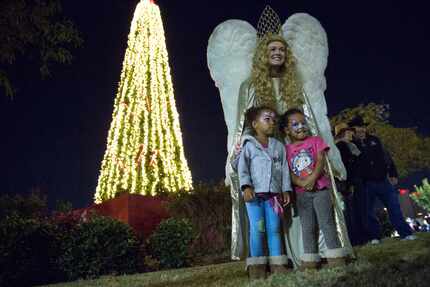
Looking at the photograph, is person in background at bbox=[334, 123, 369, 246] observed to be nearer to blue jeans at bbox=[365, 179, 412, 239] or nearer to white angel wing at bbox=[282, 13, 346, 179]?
blue jeans at bbox=[365, 179, 412, 239]

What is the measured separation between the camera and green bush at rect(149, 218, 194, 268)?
8414 mm

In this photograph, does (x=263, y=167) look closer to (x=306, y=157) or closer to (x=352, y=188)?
(x=306, y=157)

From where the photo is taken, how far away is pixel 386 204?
6.71m

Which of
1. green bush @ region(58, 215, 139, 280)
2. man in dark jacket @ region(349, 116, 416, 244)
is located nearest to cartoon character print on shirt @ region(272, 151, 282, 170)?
man in dark jacket @ region(349, 116, 416, 244)

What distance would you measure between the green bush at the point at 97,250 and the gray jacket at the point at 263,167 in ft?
14.4

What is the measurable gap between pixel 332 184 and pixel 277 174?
22.5 inches

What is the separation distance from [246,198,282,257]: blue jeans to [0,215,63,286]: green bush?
456 cm

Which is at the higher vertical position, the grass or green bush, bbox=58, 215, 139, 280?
green bush, bbox=58, 215, 139, 280

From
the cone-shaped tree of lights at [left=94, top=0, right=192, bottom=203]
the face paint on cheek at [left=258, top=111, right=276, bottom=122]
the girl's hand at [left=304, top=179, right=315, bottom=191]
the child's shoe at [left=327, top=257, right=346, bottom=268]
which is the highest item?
the cone-shaped tree of lights at [left=94, top=0, right=192, bottom=203]

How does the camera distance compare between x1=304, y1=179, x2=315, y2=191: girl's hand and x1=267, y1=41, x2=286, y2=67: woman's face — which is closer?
x1=304, y1=179, x2=315, y2=191: girl's hand

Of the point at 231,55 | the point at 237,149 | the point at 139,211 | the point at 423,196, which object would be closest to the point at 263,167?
the point at 237,149

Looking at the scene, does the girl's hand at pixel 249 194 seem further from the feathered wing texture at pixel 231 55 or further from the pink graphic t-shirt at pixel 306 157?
the feathered wing texture at pixel 231 55

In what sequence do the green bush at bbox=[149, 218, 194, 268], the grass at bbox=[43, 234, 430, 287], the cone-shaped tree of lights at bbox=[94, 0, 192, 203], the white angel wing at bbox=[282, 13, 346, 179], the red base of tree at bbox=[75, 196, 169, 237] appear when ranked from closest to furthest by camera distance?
the grass at bbox=[43, 234, 430, 287]
the white angel wing at bbox=[282, 13, 346, 179]
the green bush at bbox=[149, 218, 194, 268]
the red base of tree at bbox=[75, 196, 169, 237]
the cone-shaped tree of lights at bbox=[94, 0, 192, 203]

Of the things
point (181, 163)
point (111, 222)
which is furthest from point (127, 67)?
point (111, 222)
